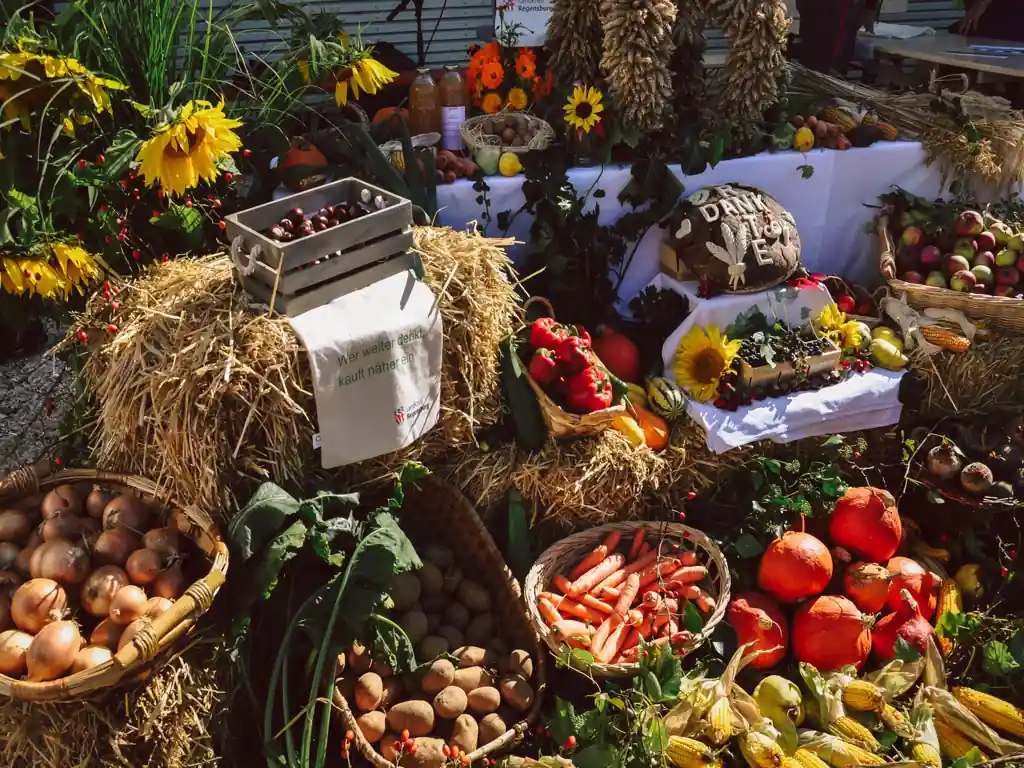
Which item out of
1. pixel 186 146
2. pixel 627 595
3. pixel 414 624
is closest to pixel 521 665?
pixel 414 624

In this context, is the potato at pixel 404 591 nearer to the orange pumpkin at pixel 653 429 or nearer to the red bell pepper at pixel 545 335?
the red bell pepper at pixel 545 335

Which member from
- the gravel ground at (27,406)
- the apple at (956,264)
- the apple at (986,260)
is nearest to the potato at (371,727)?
the gravel ground at (27,406)

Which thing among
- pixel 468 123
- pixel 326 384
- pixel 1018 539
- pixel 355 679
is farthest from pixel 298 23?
pixel 1018 539

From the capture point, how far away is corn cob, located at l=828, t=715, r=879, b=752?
2.54m

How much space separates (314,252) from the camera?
8.54 feet

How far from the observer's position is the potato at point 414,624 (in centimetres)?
274

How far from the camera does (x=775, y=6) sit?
12.3 ft

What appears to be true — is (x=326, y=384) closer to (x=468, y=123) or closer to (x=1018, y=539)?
(x=468, y=123)

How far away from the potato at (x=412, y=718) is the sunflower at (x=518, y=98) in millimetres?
2702

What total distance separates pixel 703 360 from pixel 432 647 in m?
1.55

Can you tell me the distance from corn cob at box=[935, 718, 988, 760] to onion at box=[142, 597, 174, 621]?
2.25 meters

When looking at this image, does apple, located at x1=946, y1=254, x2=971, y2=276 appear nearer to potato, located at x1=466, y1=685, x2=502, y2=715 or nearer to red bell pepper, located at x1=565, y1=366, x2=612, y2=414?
red bell pepper, located at x1=565, y1=366, x2=612, y2=414

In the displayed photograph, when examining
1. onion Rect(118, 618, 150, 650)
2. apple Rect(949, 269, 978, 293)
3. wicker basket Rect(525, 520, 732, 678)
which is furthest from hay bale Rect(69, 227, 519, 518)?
apple Rect(949, 269, 978, 293)

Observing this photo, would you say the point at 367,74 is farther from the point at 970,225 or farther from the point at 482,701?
the point at 970,225
